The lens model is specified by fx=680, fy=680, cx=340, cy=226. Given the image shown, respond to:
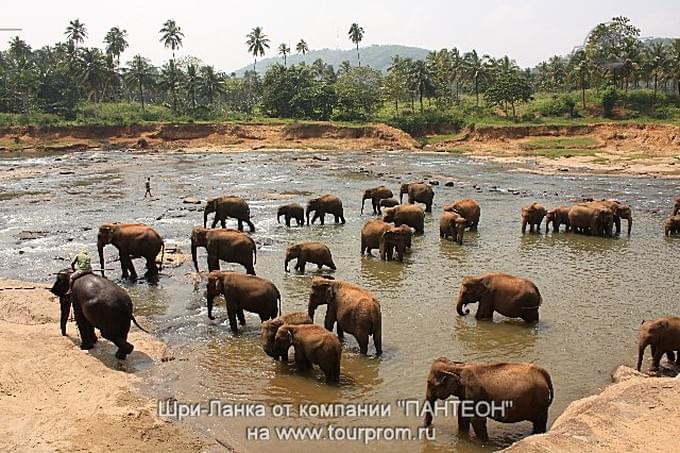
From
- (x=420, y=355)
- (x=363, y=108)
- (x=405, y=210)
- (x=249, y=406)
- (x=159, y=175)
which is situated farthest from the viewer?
(x=363, y=108)

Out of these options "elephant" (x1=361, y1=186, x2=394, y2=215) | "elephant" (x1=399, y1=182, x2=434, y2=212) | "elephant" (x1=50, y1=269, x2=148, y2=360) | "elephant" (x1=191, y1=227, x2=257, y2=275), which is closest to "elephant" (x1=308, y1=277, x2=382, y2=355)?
"elephant" (x1=50, y1=269, x2=148, y2=360)

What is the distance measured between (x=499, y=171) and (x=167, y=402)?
41.6 metres

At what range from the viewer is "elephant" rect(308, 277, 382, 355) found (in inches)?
452

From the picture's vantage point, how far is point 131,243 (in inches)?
651

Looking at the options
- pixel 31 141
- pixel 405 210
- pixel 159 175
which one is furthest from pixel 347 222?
pixel 31 141

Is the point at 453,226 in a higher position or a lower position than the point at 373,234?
lower

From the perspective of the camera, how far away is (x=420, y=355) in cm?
1187

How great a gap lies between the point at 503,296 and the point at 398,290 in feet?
10.5

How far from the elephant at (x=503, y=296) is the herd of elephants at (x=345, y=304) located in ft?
0.07

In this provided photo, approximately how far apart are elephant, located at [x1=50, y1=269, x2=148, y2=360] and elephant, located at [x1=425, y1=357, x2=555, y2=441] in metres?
5.39

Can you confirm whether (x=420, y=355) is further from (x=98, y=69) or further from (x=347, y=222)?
(x=98, y=69)

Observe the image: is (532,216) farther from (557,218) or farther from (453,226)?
(453,226)

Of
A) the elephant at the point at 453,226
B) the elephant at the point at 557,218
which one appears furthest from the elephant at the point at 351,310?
the elephant at the point at 557,218

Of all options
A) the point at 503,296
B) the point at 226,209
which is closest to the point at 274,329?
the point at 503,296
